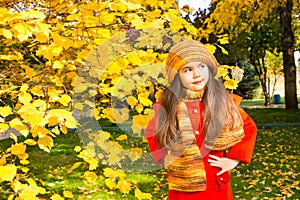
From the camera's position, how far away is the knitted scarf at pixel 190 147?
1.93 m

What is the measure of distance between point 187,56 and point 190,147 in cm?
44

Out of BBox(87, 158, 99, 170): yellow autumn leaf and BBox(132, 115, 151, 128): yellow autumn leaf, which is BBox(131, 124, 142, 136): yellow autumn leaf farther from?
BBox(87, 158, 99, 170): yellow autumn leaf

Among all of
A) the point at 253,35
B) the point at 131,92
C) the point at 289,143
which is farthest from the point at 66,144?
the point at 253,35

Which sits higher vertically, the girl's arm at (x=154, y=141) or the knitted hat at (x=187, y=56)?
the knitted hat at (x=187, y=56)

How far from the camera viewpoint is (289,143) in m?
7.86

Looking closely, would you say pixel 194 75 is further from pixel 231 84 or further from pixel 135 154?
pixel 135 154

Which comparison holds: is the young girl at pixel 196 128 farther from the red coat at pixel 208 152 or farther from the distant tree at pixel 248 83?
the distant tree at pixel 248 83

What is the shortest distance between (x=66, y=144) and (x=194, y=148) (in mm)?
7296

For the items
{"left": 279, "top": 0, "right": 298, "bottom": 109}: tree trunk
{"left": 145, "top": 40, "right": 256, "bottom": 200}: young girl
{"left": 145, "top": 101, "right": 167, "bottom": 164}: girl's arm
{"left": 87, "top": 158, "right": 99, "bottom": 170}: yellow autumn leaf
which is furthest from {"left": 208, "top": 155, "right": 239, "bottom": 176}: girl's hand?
{"left": 279, "top": 0, "right": 298, "bottom": 109}: tree trunk

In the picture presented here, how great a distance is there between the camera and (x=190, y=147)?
1924mm

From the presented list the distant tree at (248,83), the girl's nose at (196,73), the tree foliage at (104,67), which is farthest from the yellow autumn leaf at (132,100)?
the distant tree at (248,83)

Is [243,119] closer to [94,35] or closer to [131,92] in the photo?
[131,92]

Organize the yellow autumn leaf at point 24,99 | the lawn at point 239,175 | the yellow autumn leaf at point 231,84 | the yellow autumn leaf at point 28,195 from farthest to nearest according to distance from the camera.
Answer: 1. the lawn at point 239,175
2. the yellow autumn leaf at point 231,84
3. the yellow autumn leaf at point 28,195
4. the yellow autumn leaf at point 24,99

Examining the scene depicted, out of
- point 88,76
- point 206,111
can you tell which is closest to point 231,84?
point 206,111
